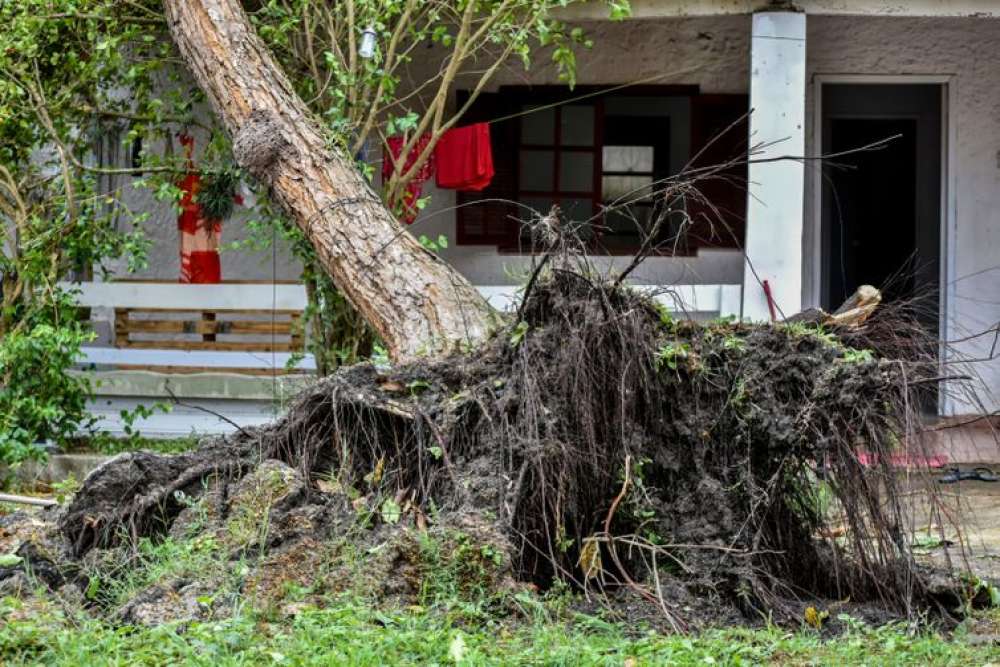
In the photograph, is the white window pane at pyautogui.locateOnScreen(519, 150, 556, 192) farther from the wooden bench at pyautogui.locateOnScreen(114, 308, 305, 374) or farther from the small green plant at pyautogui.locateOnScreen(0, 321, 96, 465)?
the small green plant at pyautogui.locateOnScreen(0, 321, 96, 465)

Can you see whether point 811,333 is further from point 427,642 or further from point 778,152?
point 778,152

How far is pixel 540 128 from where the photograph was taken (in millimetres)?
11570

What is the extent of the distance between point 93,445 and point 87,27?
326 cm

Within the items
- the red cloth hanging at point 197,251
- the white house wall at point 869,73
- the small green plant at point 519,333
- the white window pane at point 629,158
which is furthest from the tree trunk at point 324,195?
the white window pane at point 629,158

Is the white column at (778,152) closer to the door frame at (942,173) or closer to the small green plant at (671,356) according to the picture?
the door frame at (942,173)

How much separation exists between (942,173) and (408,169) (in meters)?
5.11

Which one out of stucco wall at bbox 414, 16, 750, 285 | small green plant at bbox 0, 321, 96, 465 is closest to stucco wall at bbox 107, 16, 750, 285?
stucco wall at bbox 414, 16, 750, 285

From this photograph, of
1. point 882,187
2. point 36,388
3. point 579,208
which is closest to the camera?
point 36,388

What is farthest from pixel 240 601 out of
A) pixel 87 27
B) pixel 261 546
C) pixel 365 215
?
pixel 87 27

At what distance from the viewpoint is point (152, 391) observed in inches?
440

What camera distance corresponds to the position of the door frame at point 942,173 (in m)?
11.2

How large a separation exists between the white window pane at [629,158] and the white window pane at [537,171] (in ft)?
2.31

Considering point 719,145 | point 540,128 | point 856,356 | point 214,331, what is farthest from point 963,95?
point 214,331

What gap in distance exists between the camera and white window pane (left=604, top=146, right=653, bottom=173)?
39.2ft
